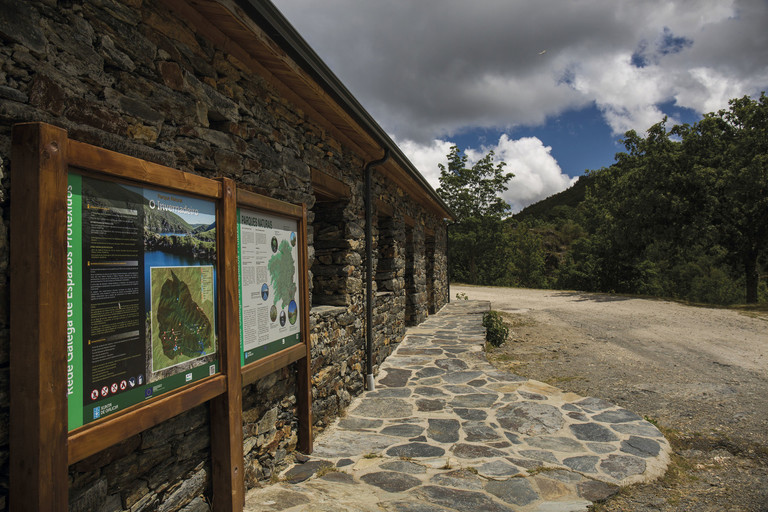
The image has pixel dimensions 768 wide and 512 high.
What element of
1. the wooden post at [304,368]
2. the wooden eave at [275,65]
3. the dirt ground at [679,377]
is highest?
the wooden eave at [275,65]

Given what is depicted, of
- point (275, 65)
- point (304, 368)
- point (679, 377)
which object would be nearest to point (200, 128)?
point (275, 65)

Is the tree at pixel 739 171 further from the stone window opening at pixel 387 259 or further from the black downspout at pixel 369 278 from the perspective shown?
the black downspout at pixel 369 278

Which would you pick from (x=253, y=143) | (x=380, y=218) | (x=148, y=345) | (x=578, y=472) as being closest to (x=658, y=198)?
(x=380, y=218)

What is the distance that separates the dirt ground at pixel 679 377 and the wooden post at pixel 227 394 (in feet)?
7.69

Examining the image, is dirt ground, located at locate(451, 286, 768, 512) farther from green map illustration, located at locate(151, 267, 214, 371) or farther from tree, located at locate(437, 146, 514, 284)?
tree, located at locate(437, 146, 514, 284)

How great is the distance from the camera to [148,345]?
1.96 metres

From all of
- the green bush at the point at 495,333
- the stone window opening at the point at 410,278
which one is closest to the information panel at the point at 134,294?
the stone window opening at the point at 410,278

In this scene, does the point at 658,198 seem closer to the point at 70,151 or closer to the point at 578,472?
the point at 578,472

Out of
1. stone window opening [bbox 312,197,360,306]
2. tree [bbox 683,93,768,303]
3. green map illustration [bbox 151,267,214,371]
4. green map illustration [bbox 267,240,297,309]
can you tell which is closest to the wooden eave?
stone window opening [bbox 312,197,360,306]

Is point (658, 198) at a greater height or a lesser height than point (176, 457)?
greater

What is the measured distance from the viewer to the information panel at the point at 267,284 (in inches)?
110

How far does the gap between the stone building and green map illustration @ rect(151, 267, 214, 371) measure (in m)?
0.39

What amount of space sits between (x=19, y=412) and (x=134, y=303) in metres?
0.55

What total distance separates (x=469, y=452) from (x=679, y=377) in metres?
4.26
